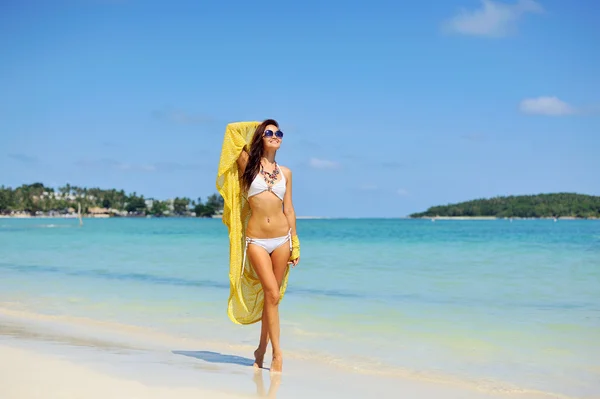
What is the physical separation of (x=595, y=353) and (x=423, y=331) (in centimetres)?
204

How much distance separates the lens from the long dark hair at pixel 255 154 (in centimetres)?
555

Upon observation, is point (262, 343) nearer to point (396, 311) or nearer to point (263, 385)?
point (263, 385)

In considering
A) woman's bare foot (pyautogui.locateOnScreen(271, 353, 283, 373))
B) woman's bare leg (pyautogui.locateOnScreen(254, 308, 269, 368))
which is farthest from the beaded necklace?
woman's bare foot (pyautogui.locateOnScreen(271, 353, 283, 373))

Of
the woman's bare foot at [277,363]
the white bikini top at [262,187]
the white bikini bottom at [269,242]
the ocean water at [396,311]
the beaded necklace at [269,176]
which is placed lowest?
the ocean water at [396,311]

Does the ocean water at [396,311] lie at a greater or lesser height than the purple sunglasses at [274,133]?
lesser

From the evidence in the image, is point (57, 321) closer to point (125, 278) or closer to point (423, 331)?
point (423, 331)

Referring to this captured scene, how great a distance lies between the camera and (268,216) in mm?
5523

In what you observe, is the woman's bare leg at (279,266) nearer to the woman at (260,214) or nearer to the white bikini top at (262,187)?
the woman at (260,214)

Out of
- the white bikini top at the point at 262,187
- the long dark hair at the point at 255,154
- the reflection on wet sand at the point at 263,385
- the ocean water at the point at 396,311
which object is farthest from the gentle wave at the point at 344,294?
the long dark hair at the point at 255,154

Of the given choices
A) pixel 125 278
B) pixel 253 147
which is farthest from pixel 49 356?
pixel 125 278

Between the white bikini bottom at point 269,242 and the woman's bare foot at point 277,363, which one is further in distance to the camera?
the woman's bare foot at point 277,363

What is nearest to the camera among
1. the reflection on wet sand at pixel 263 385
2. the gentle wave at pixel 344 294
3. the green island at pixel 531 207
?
the reflection on wet sand at pixel 263 385

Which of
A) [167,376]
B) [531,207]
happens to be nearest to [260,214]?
[167,376]

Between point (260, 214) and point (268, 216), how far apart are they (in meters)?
0.07
